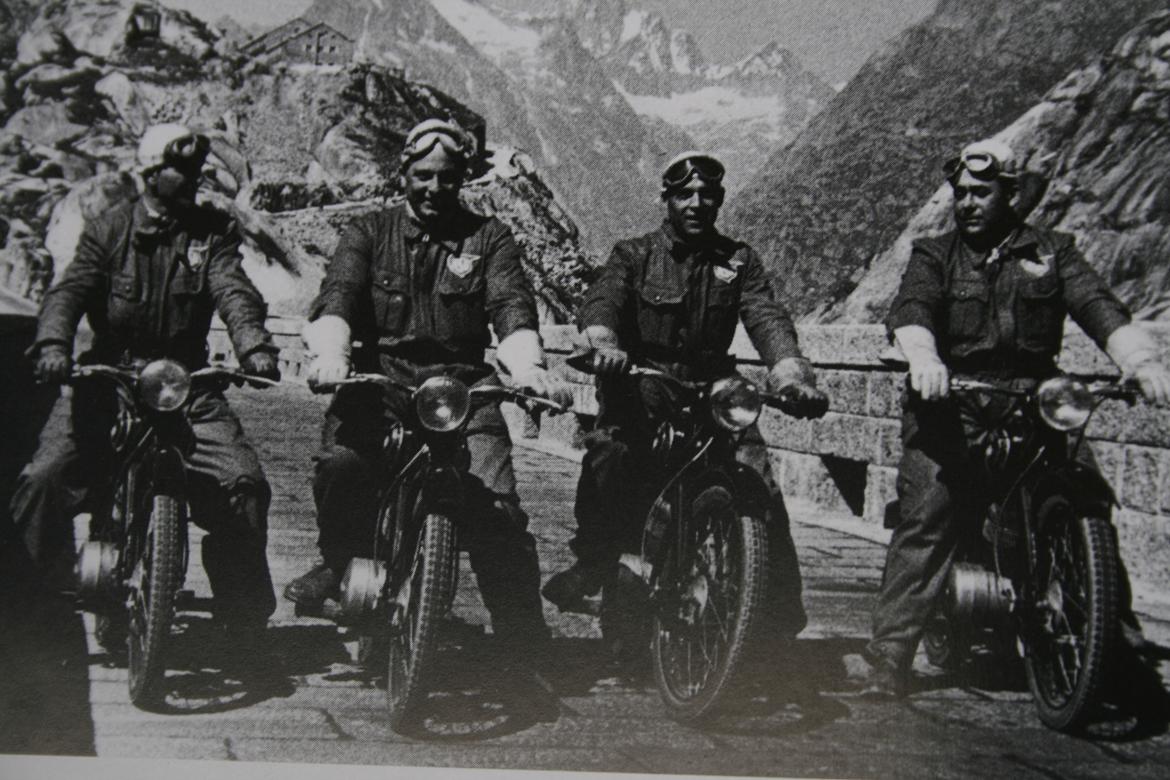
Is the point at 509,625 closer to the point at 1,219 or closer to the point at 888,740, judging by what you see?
the point at 888,740

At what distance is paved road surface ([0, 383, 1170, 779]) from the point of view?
2.81 meters

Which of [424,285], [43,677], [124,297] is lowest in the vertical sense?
[43,677]

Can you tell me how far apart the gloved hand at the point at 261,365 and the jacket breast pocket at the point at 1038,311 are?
2.08m

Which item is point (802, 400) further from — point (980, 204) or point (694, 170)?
point (980, 204)

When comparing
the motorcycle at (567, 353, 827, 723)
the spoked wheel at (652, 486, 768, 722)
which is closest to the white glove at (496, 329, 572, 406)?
the motorcycle at (567, 353, 827, 723)

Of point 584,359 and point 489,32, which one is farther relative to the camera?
point 489,32

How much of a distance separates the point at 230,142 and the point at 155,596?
6.60 ft

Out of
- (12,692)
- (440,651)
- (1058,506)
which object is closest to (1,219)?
(12,692)

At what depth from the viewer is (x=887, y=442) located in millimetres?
4918

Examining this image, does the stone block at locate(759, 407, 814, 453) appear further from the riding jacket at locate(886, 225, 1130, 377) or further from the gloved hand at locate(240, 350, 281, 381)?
the gloved hand at locate(240, 350, 281, 381)

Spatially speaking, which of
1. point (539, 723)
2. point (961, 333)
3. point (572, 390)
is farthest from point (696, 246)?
point (539, 723)

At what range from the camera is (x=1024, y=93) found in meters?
4.09

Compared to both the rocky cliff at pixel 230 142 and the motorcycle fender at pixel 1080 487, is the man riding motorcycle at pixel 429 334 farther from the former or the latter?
the motorcycle fender at pixel 1080 487

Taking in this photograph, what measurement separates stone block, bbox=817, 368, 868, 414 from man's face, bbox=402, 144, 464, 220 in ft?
7.98
